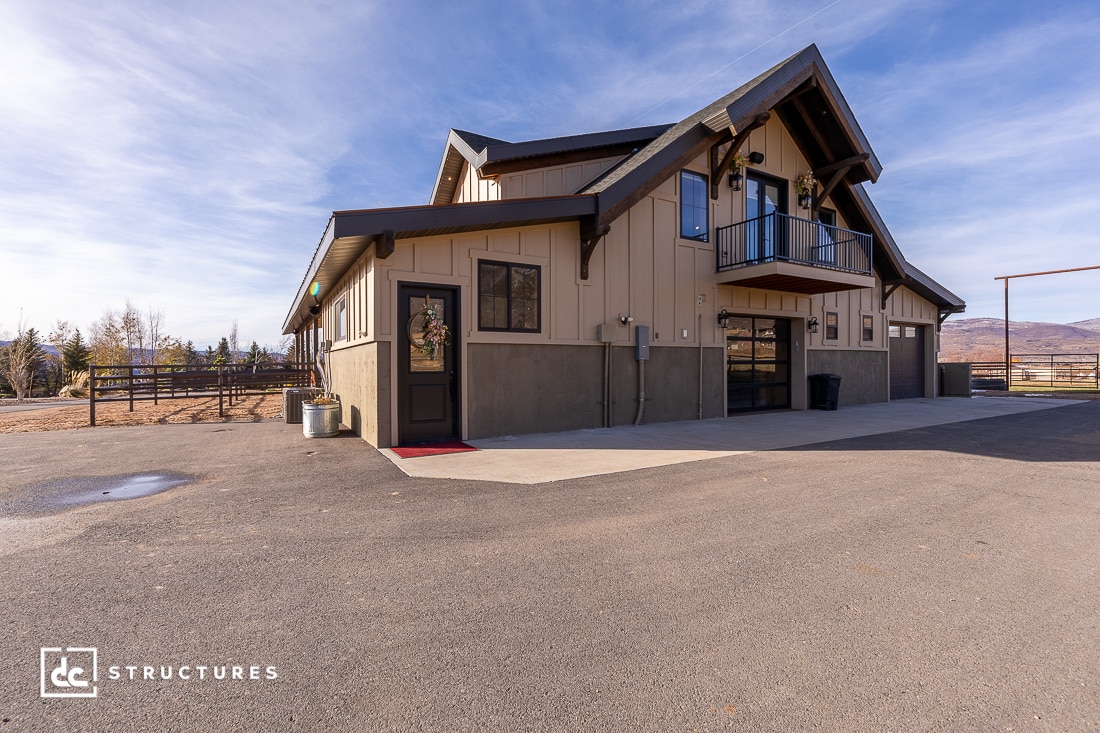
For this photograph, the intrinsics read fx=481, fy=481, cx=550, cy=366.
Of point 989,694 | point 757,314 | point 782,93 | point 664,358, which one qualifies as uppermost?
point 782,93

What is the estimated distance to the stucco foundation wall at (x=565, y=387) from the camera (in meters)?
8.47

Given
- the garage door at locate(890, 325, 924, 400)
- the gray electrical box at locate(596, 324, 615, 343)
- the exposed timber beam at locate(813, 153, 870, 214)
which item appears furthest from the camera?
the garage door at locate(890, 325, 924, 400)

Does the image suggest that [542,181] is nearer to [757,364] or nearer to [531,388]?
[531,388]

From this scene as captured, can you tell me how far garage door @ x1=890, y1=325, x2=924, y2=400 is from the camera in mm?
16219

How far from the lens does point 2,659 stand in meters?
2.23

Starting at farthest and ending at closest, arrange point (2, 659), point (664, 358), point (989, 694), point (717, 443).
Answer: point (664, 358), point (717, 443), point (2, 659), point (989, 694)

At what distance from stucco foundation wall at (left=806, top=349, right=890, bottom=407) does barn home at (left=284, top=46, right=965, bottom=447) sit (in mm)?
74

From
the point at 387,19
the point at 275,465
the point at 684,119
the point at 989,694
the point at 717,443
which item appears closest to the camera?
the point at 989,694

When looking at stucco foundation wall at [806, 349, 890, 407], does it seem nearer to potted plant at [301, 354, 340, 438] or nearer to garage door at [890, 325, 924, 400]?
garage door at [890, 325, 924, 400]

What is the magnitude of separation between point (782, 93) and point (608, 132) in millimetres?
3913

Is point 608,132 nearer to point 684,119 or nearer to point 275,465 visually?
point 684,119

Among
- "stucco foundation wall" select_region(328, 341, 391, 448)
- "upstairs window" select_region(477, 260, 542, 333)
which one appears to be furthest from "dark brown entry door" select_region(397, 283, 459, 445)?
"upstairs window" select_region(477, 260, 542, 333)

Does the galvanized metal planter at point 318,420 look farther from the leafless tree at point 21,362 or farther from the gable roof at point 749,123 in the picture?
the leafless tree at point 21,362

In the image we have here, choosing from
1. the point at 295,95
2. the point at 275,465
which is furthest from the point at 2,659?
the point at 295,95
